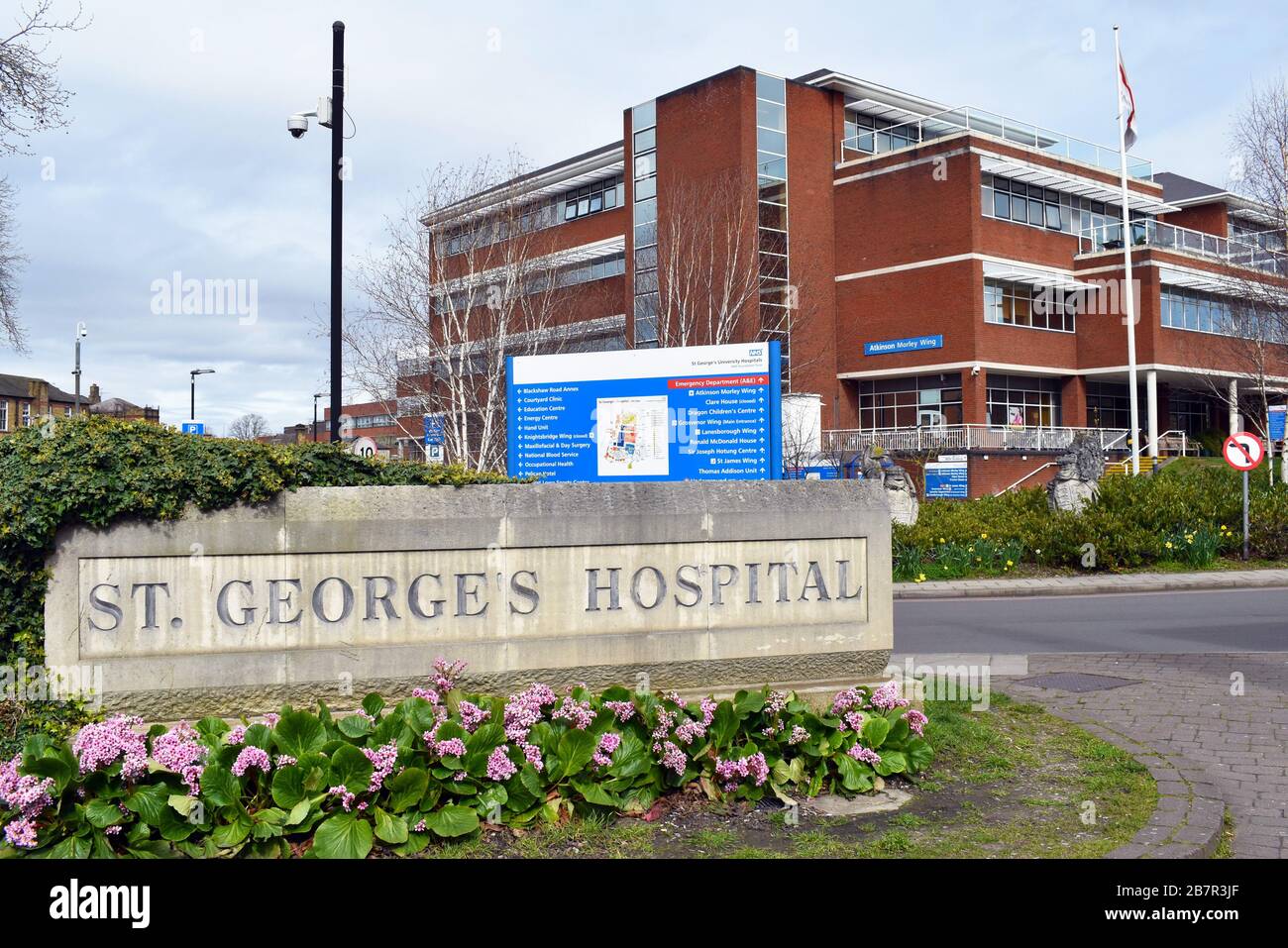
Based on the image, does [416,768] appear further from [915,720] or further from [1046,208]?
[1046,208]

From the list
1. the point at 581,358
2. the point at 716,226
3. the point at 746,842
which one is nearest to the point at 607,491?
the point at 746,842

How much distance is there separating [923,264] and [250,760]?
45.8 meters

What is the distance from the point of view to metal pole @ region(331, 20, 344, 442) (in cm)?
1268

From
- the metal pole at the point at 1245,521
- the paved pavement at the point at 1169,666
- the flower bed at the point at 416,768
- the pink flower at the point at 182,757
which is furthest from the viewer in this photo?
the metal pole at the point at 1245,521

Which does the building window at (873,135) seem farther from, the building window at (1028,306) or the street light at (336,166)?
the street light at (336,166)

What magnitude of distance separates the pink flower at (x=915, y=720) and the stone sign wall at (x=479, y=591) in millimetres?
606

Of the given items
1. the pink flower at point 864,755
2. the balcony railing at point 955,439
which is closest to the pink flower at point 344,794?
the pink flower at point 864,755

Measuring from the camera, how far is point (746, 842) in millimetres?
5035

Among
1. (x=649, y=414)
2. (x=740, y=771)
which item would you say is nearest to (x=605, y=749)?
(x=740, y=771)

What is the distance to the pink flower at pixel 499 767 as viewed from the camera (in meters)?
5.03

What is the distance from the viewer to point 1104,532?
1942cm

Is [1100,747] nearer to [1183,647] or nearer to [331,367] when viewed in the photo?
[1183,647]

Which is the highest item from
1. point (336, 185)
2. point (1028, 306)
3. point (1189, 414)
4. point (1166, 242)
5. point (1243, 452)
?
point (1166, 242)

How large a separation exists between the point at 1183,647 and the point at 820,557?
6520 millimetres
